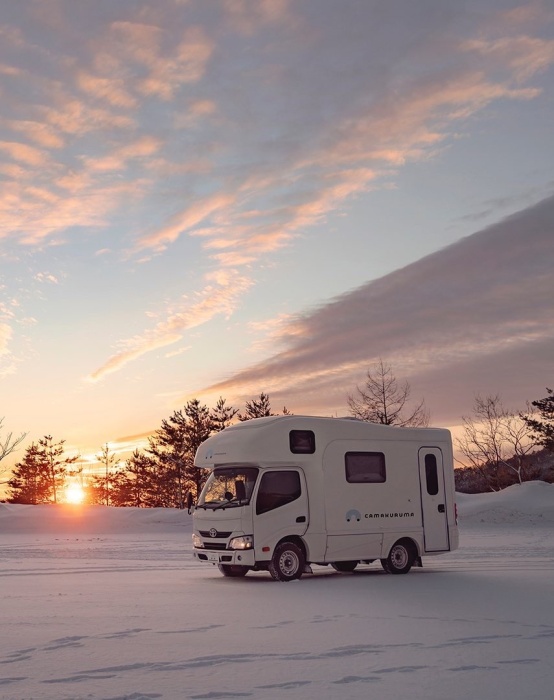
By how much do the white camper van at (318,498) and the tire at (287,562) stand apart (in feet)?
0.07

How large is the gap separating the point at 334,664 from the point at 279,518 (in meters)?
9.88

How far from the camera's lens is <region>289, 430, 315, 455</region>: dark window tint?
1894 centimetres

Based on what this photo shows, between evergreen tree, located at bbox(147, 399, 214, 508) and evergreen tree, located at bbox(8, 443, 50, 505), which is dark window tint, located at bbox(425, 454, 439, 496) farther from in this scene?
evergreen tree, located at bbox(8, 443, 50, 505)

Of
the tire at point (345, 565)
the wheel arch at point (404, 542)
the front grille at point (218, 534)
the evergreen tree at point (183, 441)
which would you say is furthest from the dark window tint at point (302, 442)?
the evergreen tree at point (183, 441)

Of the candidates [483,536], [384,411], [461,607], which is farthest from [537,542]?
[384,411]

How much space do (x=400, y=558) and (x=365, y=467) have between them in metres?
2.42

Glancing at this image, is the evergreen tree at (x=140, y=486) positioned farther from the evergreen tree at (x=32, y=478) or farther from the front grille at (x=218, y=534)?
the front grille at (x=218, y=534)

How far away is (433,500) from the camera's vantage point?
2105 cm

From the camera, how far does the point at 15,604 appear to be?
13672 mm

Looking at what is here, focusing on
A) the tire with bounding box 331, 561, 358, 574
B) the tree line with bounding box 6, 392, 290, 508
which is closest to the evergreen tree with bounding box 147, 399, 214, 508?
the tree line with bounding box 6, 392, 290, 508

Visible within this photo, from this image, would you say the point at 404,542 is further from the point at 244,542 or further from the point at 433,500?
the point at 244,542

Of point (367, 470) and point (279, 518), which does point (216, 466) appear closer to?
point (279, 518)

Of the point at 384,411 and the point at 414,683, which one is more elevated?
the point at 384,411

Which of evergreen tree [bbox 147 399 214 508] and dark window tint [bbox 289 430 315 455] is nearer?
dark window tint [bbox 289 430 315 455]
